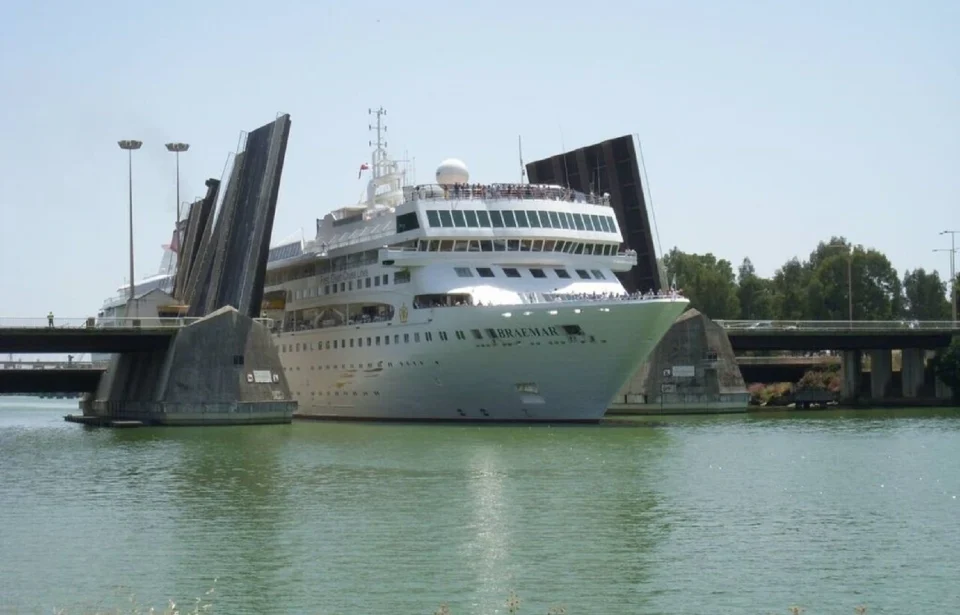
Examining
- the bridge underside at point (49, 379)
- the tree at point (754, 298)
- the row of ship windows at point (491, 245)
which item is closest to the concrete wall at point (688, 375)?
the row of ship windows at point (491, 245)

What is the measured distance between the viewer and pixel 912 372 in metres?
78.4

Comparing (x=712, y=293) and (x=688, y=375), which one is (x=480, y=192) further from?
(x=712, y=293)

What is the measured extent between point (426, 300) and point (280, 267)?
52.8 ft

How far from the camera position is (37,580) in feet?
68.7

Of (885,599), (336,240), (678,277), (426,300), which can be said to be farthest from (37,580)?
(678,277)

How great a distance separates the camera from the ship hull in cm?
4906

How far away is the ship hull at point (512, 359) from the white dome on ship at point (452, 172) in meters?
7.58

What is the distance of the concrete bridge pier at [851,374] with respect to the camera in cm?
8068

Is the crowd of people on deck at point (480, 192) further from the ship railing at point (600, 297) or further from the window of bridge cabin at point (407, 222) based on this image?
the ship railing at point (600, 297)

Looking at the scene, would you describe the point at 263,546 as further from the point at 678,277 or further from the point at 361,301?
the point at 678,277

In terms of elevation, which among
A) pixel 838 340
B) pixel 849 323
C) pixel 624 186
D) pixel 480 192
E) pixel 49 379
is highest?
pixel 624 186

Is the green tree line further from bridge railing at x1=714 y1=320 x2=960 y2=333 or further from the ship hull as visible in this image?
the ship hull

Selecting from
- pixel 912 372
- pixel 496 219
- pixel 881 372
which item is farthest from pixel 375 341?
pixel 881 372

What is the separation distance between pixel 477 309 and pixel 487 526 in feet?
83.8
